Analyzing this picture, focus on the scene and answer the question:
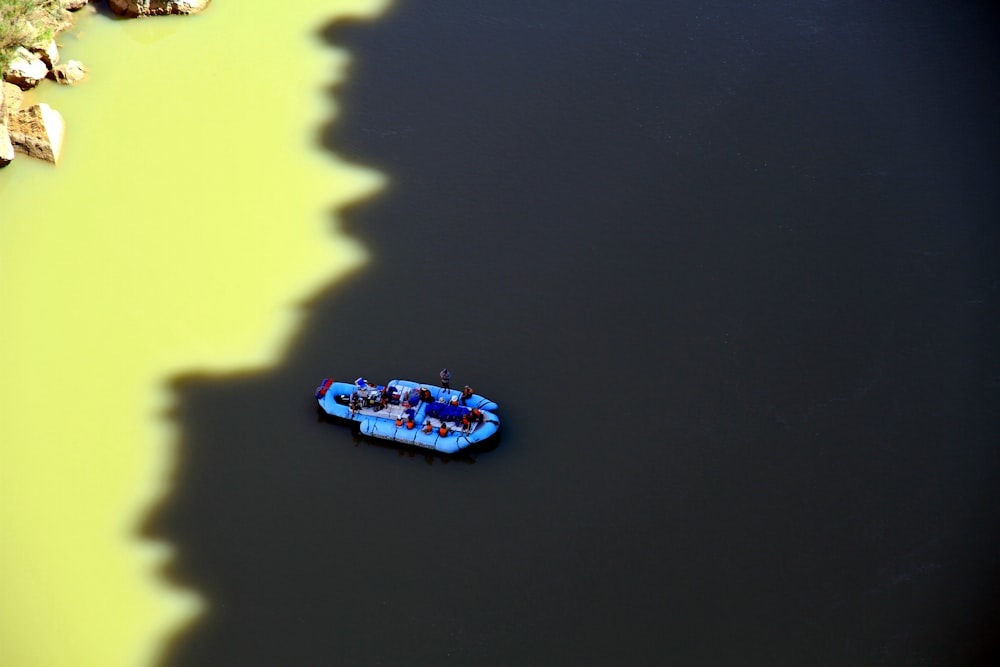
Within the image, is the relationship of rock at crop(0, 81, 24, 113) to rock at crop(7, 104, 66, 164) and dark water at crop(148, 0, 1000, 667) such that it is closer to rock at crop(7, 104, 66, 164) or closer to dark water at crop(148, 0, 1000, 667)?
rock at crop(7, 104, 66, 164)

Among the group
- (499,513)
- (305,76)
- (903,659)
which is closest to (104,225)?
(305,76)

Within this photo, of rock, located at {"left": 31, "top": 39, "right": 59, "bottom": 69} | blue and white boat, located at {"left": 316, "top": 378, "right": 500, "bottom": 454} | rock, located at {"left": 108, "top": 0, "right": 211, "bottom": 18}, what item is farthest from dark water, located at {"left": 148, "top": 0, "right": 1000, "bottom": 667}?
rock, located at {"left": 31, "top": 39, "right": 59, "bottom": 69}

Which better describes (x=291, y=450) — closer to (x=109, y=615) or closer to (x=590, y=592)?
(x=109, y=615)

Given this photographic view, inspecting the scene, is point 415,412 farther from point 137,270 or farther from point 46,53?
point 46,53

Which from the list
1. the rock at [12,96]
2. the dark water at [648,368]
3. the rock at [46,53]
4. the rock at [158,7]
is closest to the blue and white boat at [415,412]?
the dark water at [648,368]

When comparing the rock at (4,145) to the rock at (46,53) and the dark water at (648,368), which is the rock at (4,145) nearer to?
the rock at (46,53)
